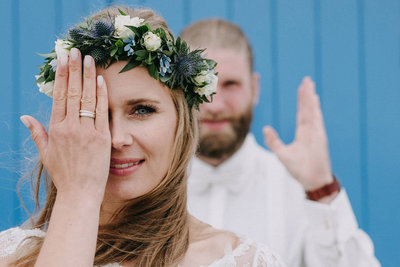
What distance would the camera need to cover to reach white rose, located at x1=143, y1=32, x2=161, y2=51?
4.91ft

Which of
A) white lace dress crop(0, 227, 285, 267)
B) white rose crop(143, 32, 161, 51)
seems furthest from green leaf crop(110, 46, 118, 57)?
white lace dress crop(0, 227, 285, 267)

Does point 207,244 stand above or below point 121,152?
below

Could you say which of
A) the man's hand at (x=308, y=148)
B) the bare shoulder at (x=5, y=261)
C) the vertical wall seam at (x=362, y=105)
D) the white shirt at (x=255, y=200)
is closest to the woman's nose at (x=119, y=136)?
the bare shoulder at (x=5, y=261)

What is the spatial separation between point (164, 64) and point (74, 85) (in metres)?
0.31

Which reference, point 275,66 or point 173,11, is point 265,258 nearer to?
point 275,66

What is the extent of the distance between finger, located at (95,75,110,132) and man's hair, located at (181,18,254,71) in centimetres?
145

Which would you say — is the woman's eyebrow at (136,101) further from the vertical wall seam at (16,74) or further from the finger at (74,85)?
the vertical wall seam at (16,74)

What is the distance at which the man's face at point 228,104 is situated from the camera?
9.15 ft

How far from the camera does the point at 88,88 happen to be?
1344 millimetres

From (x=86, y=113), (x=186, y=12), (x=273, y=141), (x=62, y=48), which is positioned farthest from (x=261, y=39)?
(x=86, y=113)

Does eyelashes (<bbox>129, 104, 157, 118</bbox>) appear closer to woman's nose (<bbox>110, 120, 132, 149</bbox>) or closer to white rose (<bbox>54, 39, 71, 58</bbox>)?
woman's nose (<bbox>110, 120, 132, 149</bbox>)

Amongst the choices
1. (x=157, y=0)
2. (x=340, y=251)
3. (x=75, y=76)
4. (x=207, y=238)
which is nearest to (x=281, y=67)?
(x=157, y=0)

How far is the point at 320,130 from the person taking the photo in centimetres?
244

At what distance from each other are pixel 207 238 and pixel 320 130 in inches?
41.5
